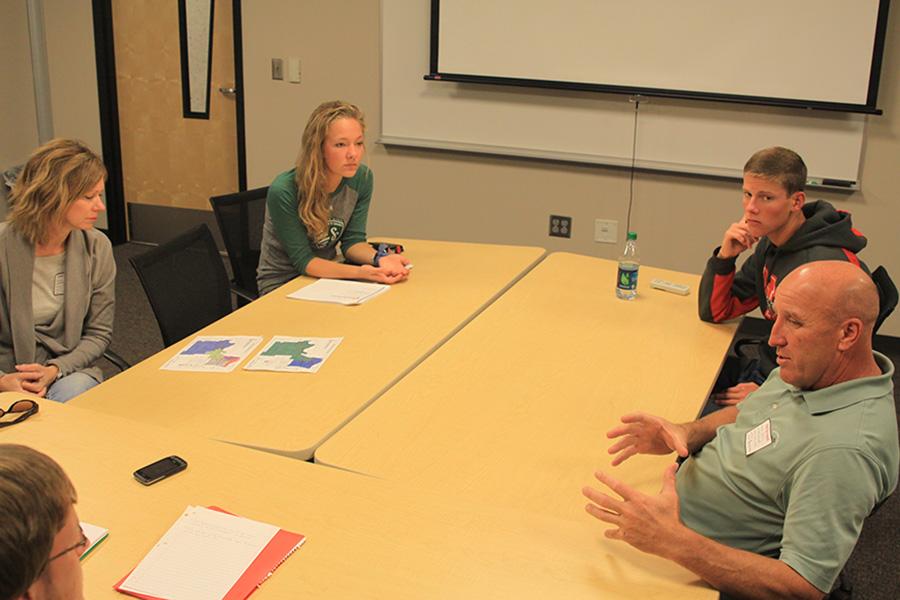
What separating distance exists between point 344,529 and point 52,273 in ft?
5.14

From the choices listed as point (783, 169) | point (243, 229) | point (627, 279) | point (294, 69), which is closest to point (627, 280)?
point (627, 279)

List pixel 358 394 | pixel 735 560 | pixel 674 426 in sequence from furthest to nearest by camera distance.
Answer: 1. pixel 358 394
2. pixel 674 426
3. pixel 735 560

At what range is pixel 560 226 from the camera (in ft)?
16.7

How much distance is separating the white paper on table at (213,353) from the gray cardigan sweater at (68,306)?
0.45 m

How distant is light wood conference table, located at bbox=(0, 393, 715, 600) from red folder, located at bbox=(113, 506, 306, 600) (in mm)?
13

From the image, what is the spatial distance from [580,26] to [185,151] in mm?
2818

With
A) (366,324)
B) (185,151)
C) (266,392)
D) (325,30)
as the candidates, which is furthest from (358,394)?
(185,151)

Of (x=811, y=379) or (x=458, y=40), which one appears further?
(x=458, y=40)

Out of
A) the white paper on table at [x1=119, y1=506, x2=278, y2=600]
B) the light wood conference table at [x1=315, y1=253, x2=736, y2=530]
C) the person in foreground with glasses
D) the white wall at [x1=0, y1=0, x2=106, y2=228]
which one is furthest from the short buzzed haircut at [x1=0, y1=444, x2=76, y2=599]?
the white wall at [x1=0, y1=0, x2=106, y2=228]

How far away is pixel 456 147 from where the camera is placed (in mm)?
5113

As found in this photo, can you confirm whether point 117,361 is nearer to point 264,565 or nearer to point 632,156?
point 264,565

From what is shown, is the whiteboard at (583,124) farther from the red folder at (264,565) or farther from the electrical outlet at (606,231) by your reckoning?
the red folder at (264,565)

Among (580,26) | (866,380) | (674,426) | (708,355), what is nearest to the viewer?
(866,380)

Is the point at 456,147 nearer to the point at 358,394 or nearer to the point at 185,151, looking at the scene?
the point at 185,151
